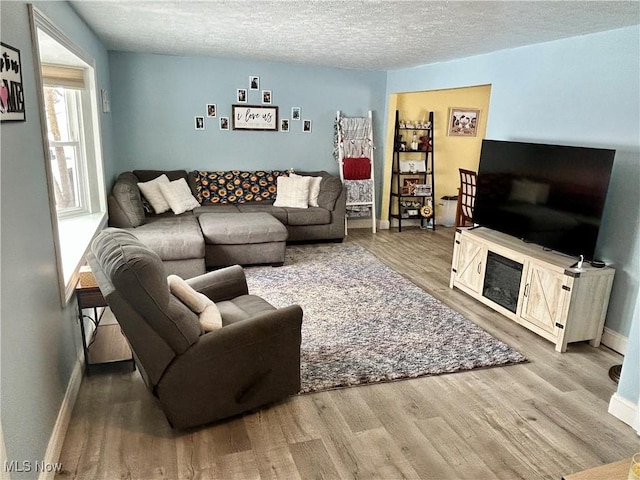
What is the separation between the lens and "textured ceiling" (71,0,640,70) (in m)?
2.83

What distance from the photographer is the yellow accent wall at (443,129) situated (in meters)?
6.60

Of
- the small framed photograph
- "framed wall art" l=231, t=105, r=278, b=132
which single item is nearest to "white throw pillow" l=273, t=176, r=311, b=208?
"framed wall art" l=231, t=105, r=278, b=132

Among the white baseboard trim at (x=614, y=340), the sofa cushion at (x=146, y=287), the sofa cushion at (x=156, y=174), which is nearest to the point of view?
the sofa cushion at (x=146, y=287)

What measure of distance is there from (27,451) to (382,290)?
10.1ft

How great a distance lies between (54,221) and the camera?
2.37 meters

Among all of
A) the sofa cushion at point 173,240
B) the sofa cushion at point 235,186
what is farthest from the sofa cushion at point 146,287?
the sofa cushion at point 235,186

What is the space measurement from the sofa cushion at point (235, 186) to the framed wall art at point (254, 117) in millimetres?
584

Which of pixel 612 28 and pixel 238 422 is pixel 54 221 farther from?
pixel 612 28

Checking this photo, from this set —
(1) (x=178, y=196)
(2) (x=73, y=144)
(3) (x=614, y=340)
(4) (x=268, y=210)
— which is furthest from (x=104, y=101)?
(3) (x=614, y=340)

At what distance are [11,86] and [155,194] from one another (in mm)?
3576

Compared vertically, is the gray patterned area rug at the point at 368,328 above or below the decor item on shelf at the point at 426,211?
below

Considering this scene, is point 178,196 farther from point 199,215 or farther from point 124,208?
point 124,208

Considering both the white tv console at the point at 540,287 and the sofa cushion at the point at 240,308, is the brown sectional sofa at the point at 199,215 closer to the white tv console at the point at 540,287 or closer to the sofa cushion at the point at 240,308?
the sofa cushion at the point at 240,308

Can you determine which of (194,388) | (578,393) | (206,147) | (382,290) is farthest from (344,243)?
(194,388)
